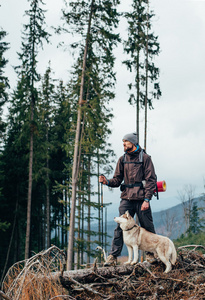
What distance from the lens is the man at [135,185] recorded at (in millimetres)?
5461

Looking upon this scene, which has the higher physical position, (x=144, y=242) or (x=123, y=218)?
(x=123, y=218)

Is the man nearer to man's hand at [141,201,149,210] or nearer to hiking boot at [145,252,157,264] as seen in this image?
man's hand at [141,201,149,210]

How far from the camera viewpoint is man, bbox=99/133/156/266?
5461 millimetres

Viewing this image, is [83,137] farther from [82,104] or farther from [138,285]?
[138,285]

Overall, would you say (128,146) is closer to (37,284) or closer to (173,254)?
(173,254)

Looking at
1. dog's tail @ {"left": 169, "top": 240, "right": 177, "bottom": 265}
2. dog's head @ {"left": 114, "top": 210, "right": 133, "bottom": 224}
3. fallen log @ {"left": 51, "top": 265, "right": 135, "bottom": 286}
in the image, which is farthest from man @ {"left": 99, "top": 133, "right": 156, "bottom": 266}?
dog's tail @ {"left": 169, "top": 240, "right": 177, "bottom": 265}

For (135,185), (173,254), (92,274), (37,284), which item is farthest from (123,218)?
(37,284)

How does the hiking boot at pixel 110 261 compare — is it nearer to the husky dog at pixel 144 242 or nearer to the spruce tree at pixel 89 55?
the husky dog at pixel 144 242

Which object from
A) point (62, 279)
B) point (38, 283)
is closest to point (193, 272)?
point (62, 279)

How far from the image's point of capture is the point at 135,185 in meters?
5.59

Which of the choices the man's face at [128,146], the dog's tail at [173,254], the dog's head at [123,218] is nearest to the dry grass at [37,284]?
the dog's head at [123,218]

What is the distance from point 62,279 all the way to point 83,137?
1289 cm

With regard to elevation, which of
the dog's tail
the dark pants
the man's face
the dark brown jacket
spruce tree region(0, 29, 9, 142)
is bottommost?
the dog's tail

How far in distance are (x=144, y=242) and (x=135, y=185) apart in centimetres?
92
